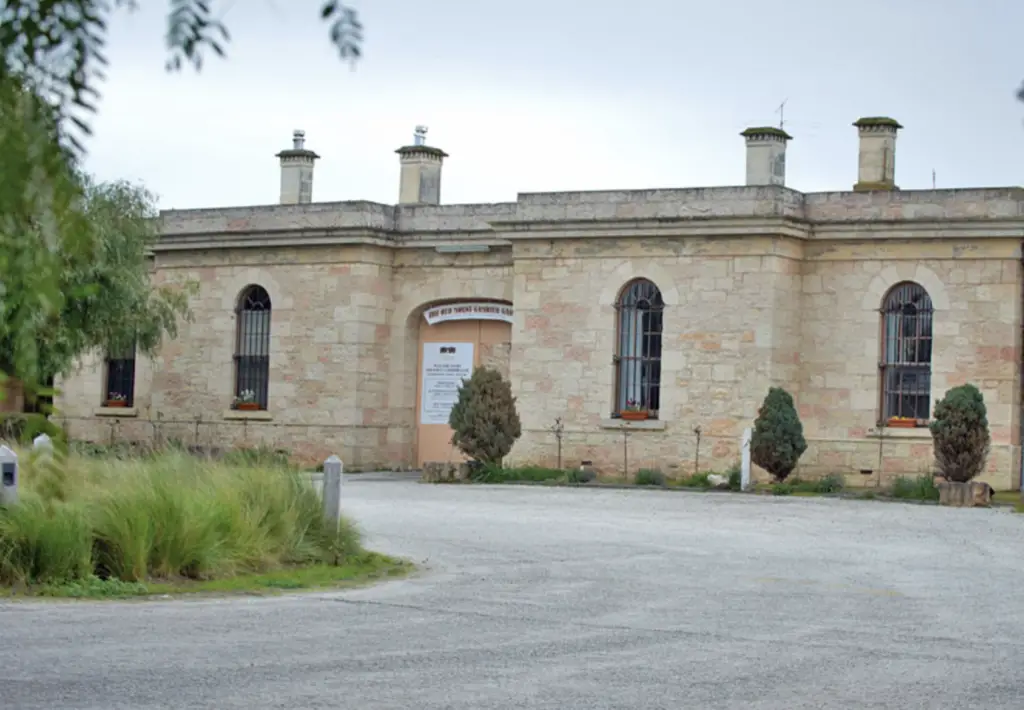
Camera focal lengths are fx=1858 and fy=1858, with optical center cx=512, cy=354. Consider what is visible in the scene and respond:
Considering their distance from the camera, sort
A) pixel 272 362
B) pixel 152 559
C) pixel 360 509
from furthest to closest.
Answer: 1. pixel 272 362
2. pixel 360 509
3. pixel 152 559

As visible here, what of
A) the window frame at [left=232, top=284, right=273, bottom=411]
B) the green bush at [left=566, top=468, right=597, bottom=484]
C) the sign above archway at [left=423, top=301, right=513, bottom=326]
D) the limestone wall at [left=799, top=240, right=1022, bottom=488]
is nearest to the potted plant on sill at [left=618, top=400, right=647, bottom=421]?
the green bush at [left=566, top=468, right=597, bottom=484]

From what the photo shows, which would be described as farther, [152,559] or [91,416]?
[91,416]

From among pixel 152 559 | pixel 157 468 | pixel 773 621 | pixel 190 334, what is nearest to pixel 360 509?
pixel 157 468

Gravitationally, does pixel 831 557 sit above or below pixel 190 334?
below

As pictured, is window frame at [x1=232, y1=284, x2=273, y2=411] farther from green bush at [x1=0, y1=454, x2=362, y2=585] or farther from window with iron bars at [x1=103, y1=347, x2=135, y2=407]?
green bush at [x1=0, y1=454, x2=362, y2=585]

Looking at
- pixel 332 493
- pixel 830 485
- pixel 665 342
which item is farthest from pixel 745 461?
pixel 332 493

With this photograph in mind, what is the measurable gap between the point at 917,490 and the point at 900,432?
2576mm

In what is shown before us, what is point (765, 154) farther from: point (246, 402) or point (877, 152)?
point (246, 402)

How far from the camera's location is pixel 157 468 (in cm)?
1661

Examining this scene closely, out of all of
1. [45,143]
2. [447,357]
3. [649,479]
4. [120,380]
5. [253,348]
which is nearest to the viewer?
[45,143]

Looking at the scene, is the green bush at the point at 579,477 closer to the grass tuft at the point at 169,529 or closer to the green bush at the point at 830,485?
the green bush at the point at 830,485

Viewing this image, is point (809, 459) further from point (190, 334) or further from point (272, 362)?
point (190, 334)

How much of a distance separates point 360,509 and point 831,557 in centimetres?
724

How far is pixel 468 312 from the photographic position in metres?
33.8
